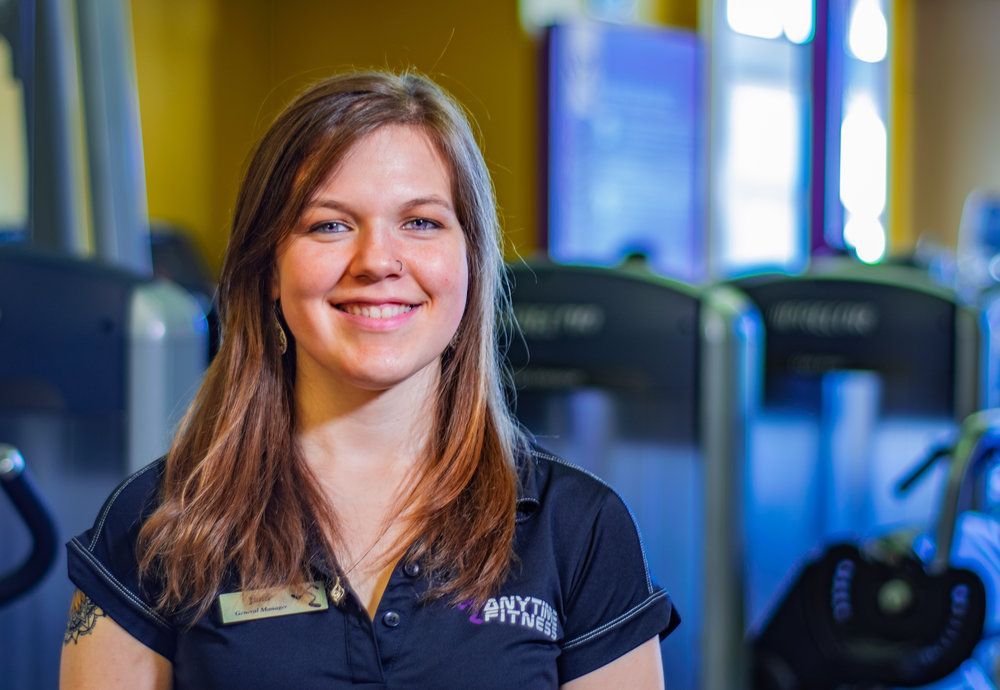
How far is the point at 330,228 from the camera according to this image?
110 centimetres

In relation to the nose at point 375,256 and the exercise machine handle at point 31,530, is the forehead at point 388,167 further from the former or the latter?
the exercise machine handle at point 31,530

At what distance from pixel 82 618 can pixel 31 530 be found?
1.77ft

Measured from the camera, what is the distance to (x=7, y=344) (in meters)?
1.78

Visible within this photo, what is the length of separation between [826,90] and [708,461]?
490cm

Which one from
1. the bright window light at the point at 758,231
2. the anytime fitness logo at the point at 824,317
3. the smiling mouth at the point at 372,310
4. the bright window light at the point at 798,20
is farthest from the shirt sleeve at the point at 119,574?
the bright window light at the point at 798,20

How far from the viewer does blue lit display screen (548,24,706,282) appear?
5.27 meters

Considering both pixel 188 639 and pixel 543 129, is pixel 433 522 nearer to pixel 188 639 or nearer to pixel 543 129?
pixel 188 639

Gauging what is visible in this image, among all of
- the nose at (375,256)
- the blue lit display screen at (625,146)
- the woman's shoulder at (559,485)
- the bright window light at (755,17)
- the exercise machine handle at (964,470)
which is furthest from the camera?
the bright window light at (755,17)

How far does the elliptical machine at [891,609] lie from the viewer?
2107 mm

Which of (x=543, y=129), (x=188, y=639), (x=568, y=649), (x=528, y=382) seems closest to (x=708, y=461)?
(x=528, y=382)

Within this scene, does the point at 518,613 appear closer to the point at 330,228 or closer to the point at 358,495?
the point at 358,495

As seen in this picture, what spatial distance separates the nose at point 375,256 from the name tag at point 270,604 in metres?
0.30

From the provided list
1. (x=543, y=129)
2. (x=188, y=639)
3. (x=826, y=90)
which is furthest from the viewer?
(x=826, y=90)

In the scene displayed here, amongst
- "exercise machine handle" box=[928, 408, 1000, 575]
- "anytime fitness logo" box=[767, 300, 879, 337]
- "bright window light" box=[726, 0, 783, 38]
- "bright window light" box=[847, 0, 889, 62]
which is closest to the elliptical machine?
"exercise machine handle" box=[928, 408, 1000, 575]
